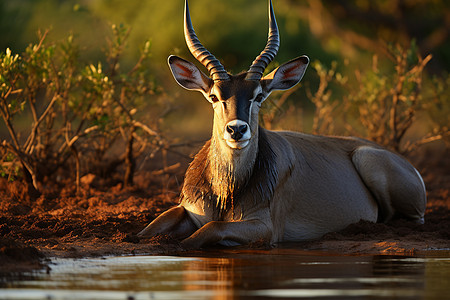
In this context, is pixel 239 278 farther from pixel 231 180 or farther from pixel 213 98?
pixel 213 98

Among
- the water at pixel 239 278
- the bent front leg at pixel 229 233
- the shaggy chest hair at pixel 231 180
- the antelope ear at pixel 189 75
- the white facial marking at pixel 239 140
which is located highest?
the antelope ear at pixel 189 75

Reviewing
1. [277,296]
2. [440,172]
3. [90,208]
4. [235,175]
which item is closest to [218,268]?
[277,296]

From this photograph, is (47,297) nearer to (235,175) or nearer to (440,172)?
(235,175)

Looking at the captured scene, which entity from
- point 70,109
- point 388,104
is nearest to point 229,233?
point 70,109

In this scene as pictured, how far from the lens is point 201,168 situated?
8.78 meters

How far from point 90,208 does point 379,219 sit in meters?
→ 3.61

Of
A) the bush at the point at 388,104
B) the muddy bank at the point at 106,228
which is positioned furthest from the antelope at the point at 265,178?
the bush at the point at 388,104

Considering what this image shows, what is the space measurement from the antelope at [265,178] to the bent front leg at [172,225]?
10mm

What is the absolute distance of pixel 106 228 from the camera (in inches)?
330

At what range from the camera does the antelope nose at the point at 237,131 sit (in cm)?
764

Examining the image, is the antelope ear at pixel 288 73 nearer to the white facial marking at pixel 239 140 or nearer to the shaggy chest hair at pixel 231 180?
the shaggy chest hair at pixel 231 180

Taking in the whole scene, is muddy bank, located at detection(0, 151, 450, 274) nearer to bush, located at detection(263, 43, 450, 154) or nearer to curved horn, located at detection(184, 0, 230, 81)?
bush, located at detection(263, 43, 450, 154)

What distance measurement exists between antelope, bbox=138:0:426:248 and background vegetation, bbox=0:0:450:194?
163 centimetres

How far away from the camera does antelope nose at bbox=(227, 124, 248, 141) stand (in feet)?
25.1
